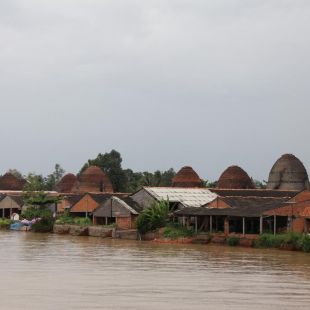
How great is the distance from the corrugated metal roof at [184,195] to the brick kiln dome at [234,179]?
41.8ft

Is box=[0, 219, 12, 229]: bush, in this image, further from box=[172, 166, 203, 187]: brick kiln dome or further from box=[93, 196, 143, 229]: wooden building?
box=[172, 166, 203, 187]: brick kiln dome

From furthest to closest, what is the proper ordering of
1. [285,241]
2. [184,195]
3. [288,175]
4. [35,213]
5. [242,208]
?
[288,175]
[35,213]
[184,195]
[242,208]
[285,241]

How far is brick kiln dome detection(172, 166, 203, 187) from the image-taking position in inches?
2394

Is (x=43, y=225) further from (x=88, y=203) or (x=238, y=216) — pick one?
(x=238, y=216)

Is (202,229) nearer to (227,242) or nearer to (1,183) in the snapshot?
(227,242)

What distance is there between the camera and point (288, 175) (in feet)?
197

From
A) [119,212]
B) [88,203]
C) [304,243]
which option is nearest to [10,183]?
[88,203]

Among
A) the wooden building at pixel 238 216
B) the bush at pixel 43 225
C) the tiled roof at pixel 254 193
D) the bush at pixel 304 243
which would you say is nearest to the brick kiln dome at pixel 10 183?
the bush at pixel 43 225

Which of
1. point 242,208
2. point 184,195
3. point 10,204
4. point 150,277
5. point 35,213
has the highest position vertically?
point 184,195

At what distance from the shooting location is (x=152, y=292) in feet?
64.0

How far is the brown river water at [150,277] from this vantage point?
17.9 metres

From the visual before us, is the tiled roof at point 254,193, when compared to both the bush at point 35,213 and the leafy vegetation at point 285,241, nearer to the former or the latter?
the bush at point 35,213

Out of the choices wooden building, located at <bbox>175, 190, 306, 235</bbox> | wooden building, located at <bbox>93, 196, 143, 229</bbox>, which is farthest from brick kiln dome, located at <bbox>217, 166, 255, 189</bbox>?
wooden building, located at <bbox>175, 190, 306, 235</bbox>

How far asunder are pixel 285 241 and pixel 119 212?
14128 millimetres
